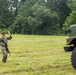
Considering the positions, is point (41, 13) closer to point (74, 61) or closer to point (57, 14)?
point (57, 14)

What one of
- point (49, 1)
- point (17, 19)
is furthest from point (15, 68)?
point (49, 1)

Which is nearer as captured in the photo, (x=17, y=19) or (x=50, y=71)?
(x=50, y=71)

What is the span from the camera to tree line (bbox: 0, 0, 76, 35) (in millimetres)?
68662

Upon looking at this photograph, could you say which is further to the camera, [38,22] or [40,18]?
[40,18]

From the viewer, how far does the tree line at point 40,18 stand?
68662 mm

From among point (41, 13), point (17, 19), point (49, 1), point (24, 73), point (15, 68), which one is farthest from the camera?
point (49, 1)

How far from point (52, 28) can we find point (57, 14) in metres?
6.59

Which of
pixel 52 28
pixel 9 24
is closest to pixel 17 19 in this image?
pixel 9 24

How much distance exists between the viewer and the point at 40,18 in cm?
6850

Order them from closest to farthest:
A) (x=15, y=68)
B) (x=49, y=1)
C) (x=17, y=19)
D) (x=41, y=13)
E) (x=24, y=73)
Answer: (x=24, y=73), (x=15, y=68), (x=41, y=13), (x=17, y=19), (x=49, y=1)

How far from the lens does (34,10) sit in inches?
2808

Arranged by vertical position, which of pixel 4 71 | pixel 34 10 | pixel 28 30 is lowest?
pixel 28 30

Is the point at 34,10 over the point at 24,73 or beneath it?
beneath

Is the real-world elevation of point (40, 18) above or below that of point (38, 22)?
above
